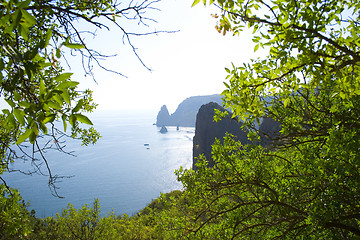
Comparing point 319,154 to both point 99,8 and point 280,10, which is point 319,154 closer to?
point 280,10

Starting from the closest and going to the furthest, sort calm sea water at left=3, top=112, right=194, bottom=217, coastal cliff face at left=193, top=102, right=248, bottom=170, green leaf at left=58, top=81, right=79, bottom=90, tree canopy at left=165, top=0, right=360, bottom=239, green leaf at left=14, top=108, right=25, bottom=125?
1. green leaf at left=14, top=108, right=25, bottom=125
2. green leaf at left=58, top=81, right=79, bottom=90
3. tree canopy at left=165, top=0, right=360, bottom=239
4. calm sea water at left=3, top=112, right=194, bottom=217
5. coastal cliff face at left=193, top=102, right=248, bottom=170

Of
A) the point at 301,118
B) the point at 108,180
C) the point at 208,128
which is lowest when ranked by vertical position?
the point at 108,180

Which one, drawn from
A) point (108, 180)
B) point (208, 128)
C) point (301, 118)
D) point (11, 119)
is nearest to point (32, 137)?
point (11, 119)

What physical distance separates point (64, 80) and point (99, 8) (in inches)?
119

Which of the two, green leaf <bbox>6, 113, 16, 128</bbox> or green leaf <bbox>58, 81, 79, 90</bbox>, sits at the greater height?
green leaf <bbox>58, 81, 79, 90</bbox>

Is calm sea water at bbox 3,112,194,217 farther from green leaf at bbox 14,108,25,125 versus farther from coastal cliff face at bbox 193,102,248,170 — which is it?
green leaf at bbox 14,108,25,125

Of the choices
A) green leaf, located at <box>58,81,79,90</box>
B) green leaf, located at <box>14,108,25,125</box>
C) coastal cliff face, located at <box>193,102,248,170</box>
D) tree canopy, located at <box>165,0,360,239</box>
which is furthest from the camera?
coastal cliff face, located at <box>193,102,248,170</box>

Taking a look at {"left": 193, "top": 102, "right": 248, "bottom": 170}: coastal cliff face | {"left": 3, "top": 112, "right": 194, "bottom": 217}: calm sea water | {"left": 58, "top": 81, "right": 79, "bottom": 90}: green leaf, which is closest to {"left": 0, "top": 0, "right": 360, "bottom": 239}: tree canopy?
{"left": 58, "top": 81, "right": 79, "bottom": 90}: green leaf

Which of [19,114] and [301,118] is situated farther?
[301,118]

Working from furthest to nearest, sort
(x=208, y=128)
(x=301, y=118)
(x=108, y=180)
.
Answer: (x=108, y=180) < (x=208, y=128) < (x=301, y=118)

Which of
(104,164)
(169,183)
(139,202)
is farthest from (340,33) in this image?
(104,164)

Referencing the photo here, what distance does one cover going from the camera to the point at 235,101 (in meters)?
2.57

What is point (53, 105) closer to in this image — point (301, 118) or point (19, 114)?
point (19, 114)

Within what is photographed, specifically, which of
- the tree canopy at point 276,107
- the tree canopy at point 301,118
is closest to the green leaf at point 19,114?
the tree canopy at point 276,107
